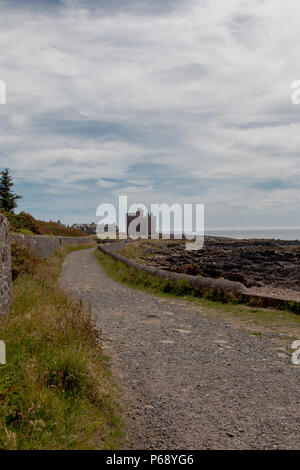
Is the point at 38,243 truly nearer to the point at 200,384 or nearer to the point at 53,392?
the point at 200,384

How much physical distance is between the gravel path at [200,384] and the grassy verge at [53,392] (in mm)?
397

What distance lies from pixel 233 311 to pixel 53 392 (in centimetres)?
655

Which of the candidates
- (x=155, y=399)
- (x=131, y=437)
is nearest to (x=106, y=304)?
(x=155, y=399)

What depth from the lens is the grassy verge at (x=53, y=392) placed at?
3.23 metres

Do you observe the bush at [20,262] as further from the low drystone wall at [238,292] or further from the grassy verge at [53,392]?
the grassy verge at [53,392]

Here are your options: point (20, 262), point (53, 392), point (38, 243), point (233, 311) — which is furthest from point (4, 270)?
point (38, 243)

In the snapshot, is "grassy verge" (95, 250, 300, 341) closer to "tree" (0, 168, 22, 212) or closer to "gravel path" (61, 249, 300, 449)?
"gravel path" (61, 249, 300, 449)

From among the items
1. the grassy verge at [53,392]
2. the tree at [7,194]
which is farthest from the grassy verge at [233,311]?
the tree at [7,194]

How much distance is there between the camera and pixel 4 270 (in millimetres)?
6555

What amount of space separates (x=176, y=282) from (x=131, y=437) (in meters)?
8.81

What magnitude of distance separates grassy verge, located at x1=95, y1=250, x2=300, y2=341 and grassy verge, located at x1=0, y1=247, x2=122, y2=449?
390 cm

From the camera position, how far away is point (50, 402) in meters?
3.53

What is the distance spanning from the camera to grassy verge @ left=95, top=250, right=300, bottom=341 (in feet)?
25.4

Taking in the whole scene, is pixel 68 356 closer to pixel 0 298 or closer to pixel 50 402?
pixel 50 402
